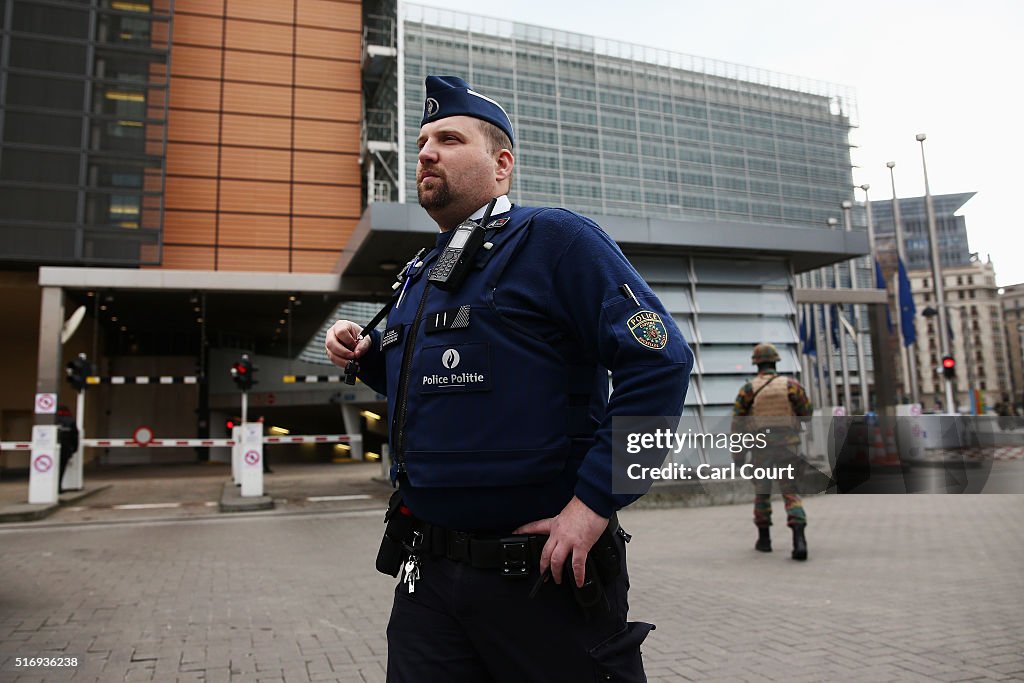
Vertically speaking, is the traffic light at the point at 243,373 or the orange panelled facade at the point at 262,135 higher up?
the orange panelled facade at the point at 262,135

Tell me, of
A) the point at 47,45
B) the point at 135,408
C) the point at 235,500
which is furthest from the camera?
the point at 135,408

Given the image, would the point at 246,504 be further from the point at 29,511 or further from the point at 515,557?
the point at 515,557

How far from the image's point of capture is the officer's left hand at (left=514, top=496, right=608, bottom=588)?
1.55 m

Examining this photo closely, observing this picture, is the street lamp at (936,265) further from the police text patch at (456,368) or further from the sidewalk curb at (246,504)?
the police text patch at (456,368)

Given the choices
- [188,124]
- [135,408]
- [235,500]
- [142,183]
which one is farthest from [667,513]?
[135,408]

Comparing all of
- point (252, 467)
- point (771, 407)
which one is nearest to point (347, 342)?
point (771, 407)

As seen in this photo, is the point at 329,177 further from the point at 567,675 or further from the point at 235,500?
the point at 567,675

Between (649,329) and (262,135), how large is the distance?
25705 millimetres

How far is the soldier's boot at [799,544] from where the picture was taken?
665cm

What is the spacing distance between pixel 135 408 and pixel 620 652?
40496 mm

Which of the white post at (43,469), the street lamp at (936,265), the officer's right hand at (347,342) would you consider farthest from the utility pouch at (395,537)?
the street lamp at (936,265)

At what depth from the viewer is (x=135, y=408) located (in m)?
37.1

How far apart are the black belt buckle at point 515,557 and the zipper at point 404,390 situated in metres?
0.36

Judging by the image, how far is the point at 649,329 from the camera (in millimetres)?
1627
